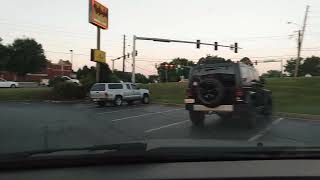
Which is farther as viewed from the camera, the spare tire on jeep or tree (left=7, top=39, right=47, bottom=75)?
tree (left=7, top=39, right=47, bottom=75)

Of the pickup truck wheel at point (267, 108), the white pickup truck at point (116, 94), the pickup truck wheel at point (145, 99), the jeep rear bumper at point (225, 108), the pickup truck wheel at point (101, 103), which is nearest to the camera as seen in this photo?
the jeep rear bumper at point (225, 108)

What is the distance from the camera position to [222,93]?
55.4 ft

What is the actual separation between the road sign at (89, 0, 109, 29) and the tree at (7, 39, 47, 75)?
39.6 metres

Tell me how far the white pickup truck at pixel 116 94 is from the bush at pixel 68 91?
797 cm

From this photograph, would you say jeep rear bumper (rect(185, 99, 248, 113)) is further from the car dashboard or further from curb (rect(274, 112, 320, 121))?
the car dashboard

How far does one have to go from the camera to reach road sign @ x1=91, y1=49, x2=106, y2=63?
47688mm

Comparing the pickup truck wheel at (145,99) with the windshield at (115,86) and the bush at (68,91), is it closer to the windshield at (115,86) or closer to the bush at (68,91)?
the windshield at (115,86)

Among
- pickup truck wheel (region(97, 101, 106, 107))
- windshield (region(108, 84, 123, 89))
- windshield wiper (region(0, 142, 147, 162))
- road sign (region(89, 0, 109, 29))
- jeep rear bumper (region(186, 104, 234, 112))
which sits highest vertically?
road sign (region(89, 0, 109, 29))

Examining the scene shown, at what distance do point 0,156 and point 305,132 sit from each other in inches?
505

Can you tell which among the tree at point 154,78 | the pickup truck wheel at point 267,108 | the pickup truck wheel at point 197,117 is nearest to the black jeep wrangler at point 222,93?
the pickup truck wheel at point 197,117

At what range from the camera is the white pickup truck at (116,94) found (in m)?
35.9

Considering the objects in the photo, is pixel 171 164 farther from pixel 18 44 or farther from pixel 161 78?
pixel 161 78

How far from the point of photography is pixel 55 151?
4.01 meters

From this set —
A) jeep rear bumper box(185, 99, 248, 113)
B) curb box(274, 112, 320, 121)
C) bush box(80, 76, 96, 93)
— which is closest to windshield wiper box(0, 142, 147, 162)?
jeep rear bumper box(185, 99, 248, 113)
